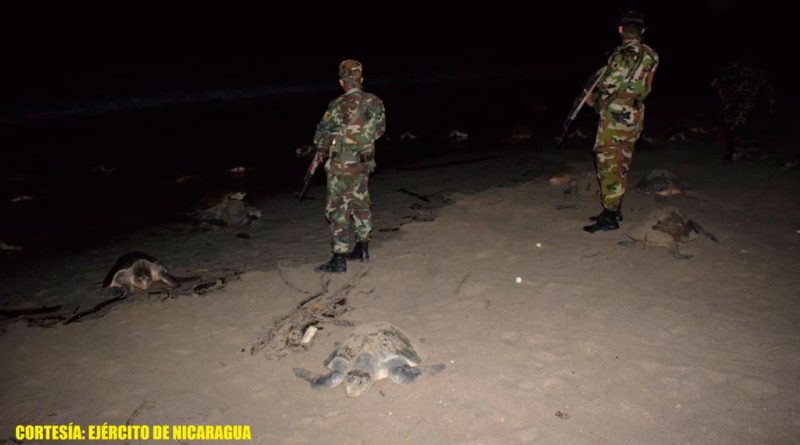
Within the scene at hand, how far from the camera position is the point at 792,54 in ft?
134

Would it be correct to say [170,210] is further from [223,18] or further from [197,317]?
[223,18]

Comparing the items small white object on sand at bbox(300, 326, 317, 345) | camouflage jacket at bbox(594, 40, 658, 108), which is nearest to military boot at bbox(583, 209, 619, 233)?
camouflage jacket at bbox(594, 40, 658, 108)

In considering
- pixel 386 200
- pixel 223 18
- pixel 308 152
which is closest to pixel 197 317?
pixel 386 200

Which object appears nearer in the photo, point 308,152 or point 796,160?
point 796,160

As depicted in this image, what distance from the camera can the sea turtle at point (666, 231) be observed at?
6.06 m

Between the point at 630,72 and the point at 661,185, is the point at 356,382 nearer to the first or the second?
the point at 630,72

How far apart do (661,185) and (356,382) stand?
661 cm

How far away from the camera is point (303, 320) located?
493 cm

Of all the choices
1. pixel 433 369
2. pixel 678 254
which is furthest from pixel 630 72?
pixel 433 369

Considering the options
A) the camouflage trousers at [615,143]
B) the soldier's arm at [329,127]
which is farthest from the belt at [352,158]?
the camouflage trousers at [615,143]

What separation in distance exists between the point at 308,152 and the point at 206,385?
10.2 metres

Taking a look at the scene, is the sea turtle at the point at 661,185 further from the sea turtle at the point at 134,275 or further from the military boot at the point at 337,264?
the sea turtle at the point at 134,275

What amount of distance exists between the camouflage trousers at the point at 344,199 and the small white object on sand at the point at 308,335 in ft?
4.63

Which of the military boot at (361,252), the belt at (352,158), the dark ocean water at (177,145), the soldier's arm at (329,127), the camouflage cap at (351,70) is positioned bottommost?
the dark ocean water at (177,145)
